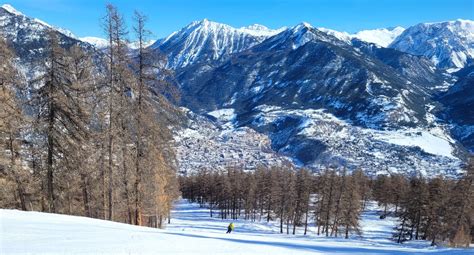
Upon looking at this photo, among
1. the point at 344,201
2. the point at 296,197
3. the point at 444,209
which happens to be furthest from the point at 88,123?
the point at 296,197

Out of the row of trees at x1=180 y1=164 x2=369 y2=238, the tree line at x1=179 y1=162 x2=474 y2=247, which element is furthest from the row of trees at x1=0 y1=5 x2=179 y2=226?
the row of trees at x1=180 y1=164 x2=369 y2=238

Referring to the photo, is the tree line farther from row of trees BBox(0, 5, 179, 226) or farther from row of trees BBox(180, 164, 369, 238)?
row of trees BBox(0, 5, 179, 226)

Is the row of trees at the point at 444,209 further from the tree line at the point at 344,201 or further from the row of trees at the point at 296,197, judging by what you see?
the row of trees at the point at 296,197

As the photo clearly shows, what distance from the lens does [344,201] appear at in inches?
2387

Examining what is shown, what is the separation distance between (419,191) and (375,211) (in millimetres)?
44532

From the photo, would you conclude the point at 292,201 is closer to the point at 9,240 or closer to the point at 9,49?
the point at 9,49

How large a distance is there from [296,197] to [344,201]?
1037cm

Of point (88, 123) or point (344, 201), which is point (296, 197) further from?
point (88, 123)

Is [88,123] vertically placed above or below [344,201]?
above

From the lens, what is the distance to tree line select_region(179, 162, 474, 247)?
1956 inches

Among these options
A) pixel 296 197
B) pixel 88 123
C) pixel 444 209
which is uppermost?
pixel 88 123

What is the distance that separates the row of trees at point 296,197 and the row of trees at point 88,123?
123 ft

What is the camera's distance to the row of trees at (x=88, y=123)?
1022 inches

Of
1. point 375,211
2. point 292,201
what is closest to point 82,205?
point 292,201
